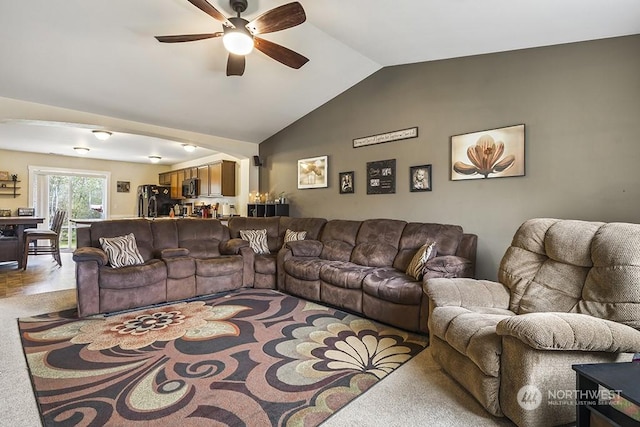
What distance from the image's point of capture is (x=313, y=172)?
530 centimetres

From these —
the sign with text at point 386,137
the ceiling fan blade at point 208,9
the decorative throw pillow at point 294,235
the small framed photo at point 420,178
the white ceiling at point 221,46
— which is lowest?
A: the decorative throw pillow at point 294,235

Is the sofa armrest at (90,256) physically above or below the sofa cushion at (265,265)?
above

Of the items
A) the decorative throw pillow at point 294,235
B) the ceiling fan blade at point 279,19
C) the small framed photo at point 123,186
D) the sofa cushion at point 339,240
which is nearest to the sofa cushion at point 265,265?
the decorative throw pillow at point 294,235

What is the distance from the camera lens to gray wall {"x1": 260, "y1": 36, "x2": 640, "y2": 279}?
8.95 ft

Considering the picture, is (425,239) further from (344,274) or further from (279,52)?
(279,52)

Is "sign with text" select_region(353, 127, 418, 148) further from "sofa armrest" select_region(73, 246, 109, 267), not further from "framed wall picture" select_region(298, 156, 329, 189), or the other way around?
"sofa armrest" select_region(73, 246, 109, 267)

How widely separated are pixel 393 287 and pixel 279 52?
2459mm

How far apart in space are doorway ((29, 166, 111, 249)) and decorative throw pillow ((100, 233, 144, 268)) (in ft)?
17.3

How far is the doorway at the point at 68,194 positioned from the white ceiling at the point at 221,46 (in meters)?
4.86

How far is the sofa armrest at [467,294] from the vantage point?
2.23 meters

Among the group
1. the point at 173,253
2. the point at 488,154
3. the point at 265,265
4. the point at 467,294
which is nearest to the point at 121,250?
the point at 173,253

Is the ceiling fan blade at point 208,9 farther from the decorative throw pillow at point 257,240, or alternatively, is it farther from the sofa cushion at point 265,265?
the decorative throw pillow at point 257,240

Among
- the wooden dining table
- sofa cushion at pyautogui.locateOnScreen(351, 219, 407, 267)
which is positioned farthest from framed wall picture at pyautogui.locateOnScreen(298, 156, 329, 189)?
the wooden dining table

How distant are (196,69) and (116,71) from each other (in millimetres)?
859
